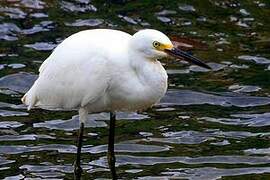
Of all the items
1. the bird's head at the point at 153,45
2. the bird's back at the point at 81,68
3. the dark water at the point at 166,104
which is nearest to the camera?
the bird's head at the point at 153,45

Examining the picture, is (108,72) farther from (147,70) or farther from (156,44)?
(156,44)

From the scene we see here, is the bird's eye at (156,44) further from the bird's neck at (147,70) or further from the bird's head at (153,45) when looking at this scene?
→ the bird's neck at (147,70)

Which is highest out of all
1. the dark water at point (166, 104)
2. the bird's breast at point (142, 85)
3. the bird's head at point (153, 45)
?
the bird's head at point (153, 45)

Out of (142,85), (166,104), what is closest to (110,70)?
(142,85)

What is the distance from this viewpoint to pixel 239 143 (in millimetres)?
11227

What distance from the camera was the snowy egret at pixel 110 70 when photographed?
28.3ft

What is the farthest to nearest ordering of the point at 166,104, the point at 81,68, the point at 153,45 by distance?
1. the point at 166,104
2. the point at 81,68
3. the point at 153,45

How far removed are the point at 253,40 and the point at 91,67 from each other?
7.66m

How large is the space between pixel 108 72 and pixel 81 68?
1.11ft

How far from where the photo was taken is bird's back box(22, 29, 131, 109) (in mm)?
8742

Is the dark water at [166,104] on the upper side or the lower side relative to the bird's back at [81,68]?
lower

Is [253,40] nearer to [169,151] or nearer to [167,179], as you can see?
[169,151]

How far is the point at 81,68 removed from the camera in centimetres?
889

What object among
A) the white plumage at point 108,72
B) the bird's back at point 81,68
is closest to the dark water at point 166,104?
the bird's back at point 81,68
